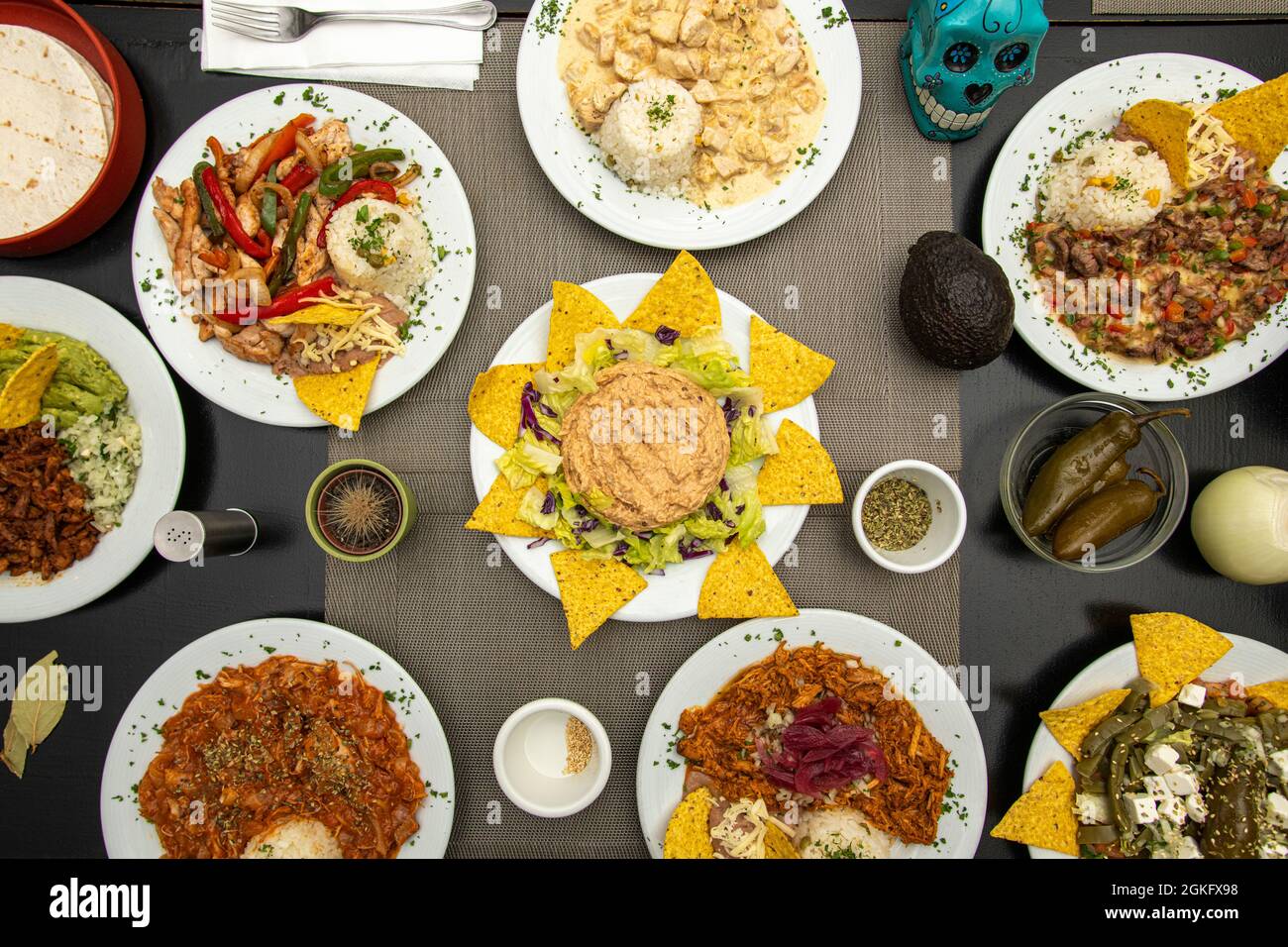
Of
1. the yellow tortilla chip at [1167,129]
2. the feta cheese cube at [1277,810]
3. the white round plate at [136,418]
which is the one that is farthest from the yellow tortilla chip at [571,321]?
the feta cheese cube at [1277,810]

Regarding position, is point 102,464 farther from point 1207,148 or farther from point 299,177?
point 1207,148

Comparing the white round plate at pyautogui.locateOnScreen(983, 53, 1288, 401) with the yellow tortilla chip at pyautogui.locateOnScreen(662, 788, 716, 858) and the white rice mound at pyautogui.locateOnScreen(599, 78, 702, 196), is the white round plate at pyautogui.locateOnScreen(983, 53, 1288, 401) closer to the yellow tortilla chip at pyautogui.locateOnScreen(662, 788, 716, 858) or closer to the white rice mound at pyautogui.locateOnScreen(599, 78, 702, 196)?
the white rice mound at pyautogui.locateOnScreen(599, 78, 702, 196)

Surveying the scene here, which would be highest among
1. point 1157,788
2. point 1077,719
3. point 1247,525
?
point 1247,525

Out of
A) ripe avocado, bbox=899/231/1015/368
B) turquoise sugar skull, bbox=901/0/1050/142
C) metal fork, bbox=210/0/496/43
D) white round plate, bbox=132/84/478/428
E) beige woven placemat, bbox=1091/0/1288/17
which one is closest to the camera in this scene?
turquoise sugar skull, bbox=901/0/1050/142

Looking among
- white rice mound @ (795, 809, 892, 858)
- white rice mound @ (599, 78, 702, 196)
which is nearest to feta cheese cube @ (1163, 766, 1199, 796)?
white rice mound @ (795, 809, 892, 858)

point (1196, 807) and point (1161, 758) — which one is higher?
point (1161, 758)

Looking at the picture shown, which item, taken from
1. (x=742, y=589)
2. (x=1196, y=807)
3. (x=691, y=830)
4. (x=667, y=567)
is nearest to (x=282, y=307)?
(x=667, y=567)
